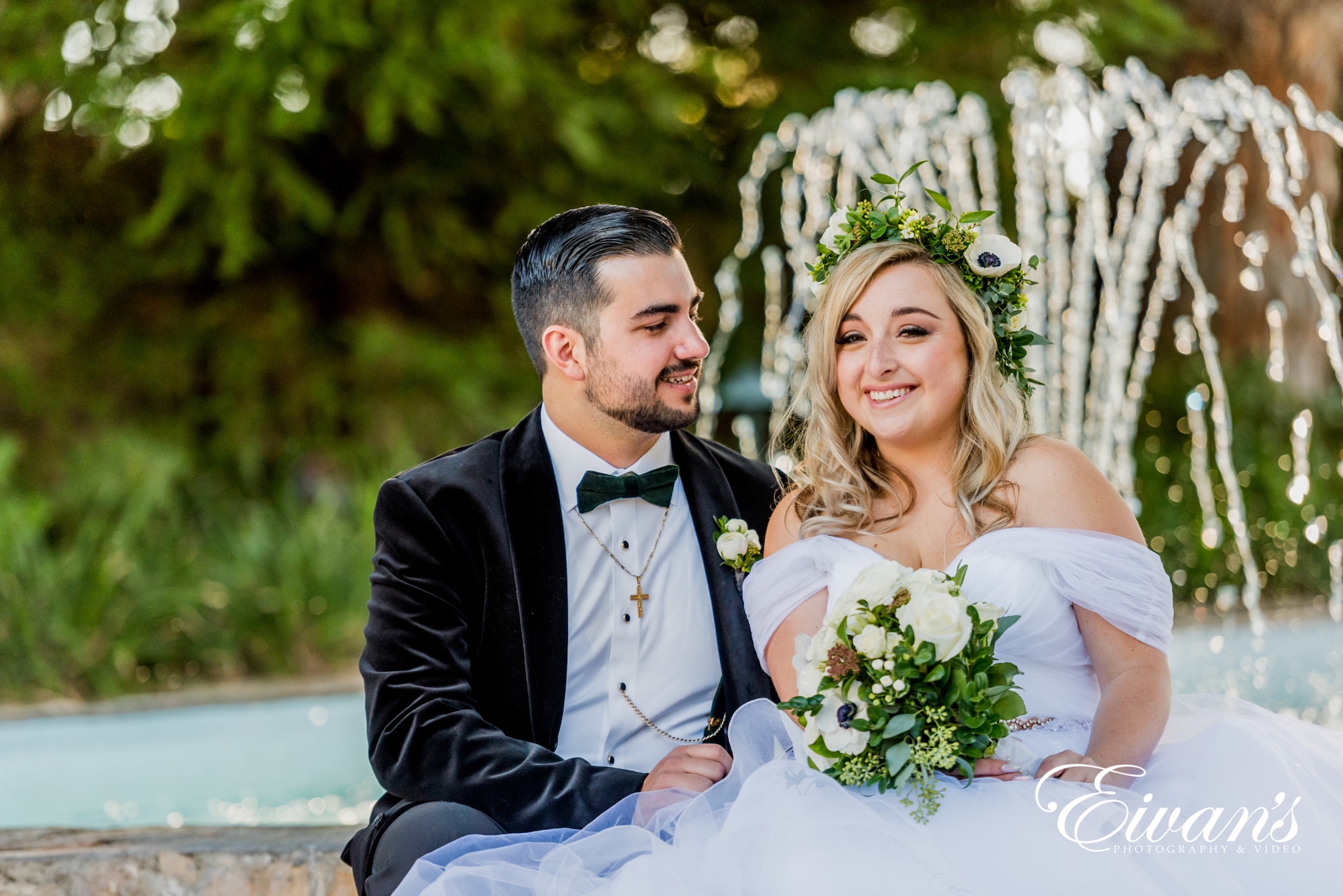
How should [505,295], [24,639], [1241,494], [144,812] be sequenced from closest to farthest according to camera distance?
1. [144,812]
2. [24,639]
3. [1241,494]
4. [505,295]

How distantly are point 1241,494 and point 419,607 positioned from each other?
6.11 meters

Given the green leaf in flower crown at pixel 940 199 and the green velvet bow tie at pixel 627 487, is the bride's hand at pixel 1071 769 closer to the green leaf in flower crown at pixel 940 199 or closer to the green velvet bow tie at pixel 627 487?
the green velvet bow tie at pixel 627 487

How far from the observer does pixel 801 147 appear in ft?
27.2

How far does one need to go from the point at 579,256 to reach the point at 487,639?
87 centimetres

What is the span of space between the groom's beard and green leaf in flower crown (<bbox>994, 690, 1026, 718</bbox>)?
940 mm

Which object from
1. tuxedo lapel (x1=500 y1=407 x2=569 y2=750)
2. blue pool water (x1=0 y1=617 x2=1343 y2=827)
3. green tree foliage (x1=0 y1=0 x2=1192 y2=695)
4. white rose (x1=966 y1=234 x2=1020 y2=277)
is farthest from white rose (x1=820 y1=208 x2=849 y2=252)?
green tree foliage (x1=0 y1=0 x2=1192 y2=695)

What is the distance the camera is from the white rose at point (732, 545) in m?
2.75

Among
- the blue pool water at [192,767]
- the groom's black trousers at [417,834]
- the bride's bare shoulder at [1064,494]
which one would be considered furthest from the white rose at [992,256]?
the blue pool water at [192,767]

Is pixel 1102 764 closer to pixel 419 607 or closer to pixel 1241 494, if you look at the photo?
pixel 419 607

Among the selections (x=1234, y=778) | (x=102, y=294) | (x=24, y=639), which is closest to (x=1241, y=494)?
(x=1234, y=778)

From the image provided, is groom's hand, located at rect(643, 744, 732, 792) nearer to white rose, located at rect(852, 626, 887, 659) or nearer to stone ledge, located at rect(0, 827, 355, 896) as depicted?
white rose, located at rect(852, 626, 887, 659)

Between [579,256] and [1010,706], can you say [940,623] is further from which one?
[579,256]

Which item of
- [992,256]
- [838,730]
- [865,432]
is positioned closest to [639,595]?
[865,432]

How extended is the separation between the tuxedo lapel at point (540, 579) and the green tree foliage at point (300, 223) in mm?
3604
